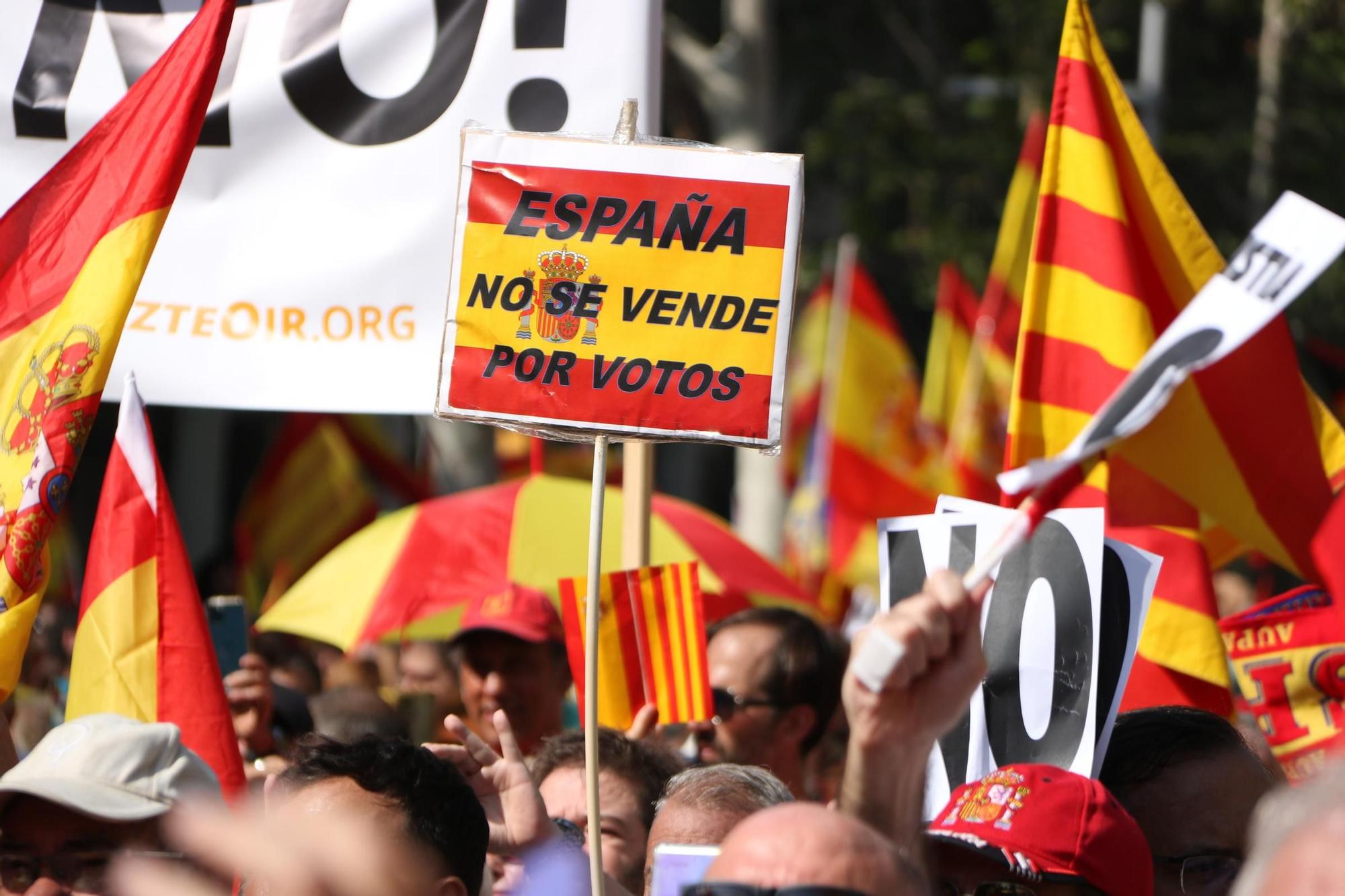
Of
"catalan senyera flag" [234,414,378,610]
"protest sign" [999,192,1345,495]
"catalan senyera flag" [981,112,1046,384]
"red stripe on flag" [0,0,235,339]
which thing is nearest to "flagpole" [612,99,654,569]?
"red stripe on flag" [0,0,235,339]

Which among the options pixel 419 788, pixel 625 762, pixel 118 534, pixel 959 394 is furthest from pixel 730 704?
pixel 959 394

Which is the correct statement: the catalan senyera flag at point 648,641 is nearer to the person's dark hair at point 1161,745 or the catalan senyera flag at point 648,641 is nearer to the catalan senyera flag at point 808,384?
the person's dark hair at point 1161,745

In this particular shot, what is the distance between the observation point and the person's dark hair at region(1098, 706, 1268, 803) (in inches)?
117

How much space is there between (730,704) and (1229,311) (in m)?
2.47

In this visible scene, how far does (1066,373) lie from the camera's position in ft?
13.0

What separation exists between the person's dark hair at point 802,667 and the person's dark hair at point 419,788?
66.3 inches

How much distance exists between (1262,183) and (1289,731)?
8.78 meters

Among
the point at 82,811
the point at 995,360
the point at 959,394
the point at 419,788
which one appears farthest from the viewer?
the point at 959,394

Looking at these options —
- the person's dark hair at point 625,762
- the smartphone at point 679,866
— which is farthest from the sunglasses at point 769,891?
the person's dark hair at point 625,762

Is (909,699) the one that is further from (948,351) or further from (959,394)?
(948,351)

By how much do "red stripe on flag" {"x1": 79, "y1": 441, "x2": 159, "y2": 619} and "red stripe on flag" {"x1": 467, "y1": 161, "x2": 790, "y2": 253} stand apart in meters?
1.09

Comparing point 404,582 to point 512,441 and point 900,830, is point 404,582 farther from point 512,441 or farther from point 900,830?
point 512,441

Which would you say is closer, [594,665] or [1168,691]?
[594,665]

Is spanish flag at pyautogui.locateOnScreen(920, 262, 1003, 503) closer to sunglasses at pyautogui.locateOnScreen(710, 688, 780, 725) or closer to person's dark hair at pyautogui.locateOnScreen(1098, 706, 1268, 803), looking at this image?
sunglasses at pyautogui.locateOnScreen(710, 688, 780, 725)
